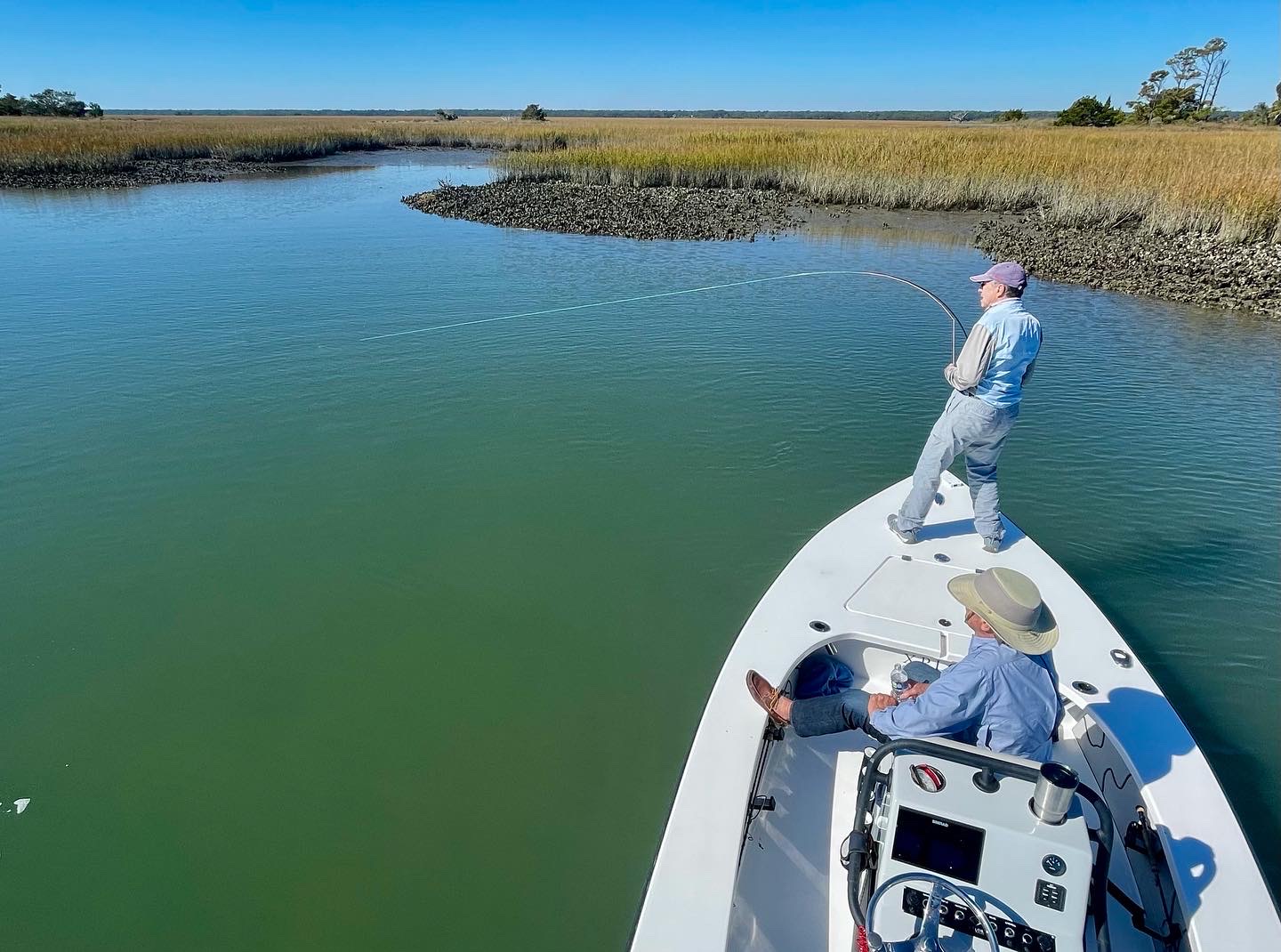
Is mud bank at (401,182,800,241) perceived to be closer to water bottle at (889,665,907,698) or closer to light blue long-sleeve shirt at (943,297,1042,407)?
light blue long-sleeve shirt at (943,297,1042,407)

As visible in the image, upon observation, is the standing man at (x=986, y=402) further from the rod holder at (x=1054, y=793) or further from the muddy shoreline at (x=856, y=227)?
the muddy shoreline at (x=856, y=227)

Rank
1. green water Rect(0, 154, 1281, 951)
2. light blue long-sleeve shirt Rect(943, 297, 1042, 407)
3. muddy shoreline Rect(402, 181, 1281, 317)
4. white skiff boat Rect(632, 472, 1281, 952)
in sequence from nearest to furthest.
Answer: white skiff boat Rect(632, 472, 1281, 952) < green water Rect(0, 154, 1281, 951) < light blue long-sleeve shirt Rect(943, 297, 1042, 407) < muddy shoreline Rect(402, 181, 1281, 317)

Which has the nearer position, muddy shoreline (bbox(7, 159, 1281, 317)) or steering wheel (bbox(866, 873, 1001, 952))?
steering wheel (bbox(866, 873, 1001, 952))

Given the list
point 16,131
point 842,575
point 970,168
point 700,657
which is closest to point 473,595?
point 700,657

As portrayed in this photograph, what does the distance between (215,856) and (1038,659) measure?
373 cm

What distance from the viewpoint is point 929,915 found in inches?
85.8

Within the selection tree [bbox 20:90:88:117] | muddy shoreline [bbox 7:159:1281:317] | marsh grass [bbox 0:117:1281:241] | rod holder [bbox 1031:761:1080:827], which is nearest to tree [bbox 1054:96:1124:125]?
marsh grass [bbox 0:117:1281:241]

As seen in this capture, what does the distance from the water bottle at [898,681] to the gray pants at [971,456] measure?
1290mm

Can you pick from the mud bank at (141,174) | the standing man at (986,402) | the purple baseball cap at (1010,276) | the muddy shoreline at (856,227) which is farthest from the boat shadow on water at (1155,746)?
the mud bank at (141,174)

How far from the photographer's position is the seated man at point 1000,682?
8.24ft

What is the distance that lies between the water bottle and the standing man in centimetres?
Answer: 125

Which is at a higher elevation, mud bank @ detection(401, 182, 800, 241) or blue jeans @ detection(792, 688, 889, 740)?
mud bank @ detection(401, 182, 800, 241)

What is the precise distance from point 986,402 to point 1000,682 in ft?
7.52

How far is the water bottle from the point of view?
3.44 meters
